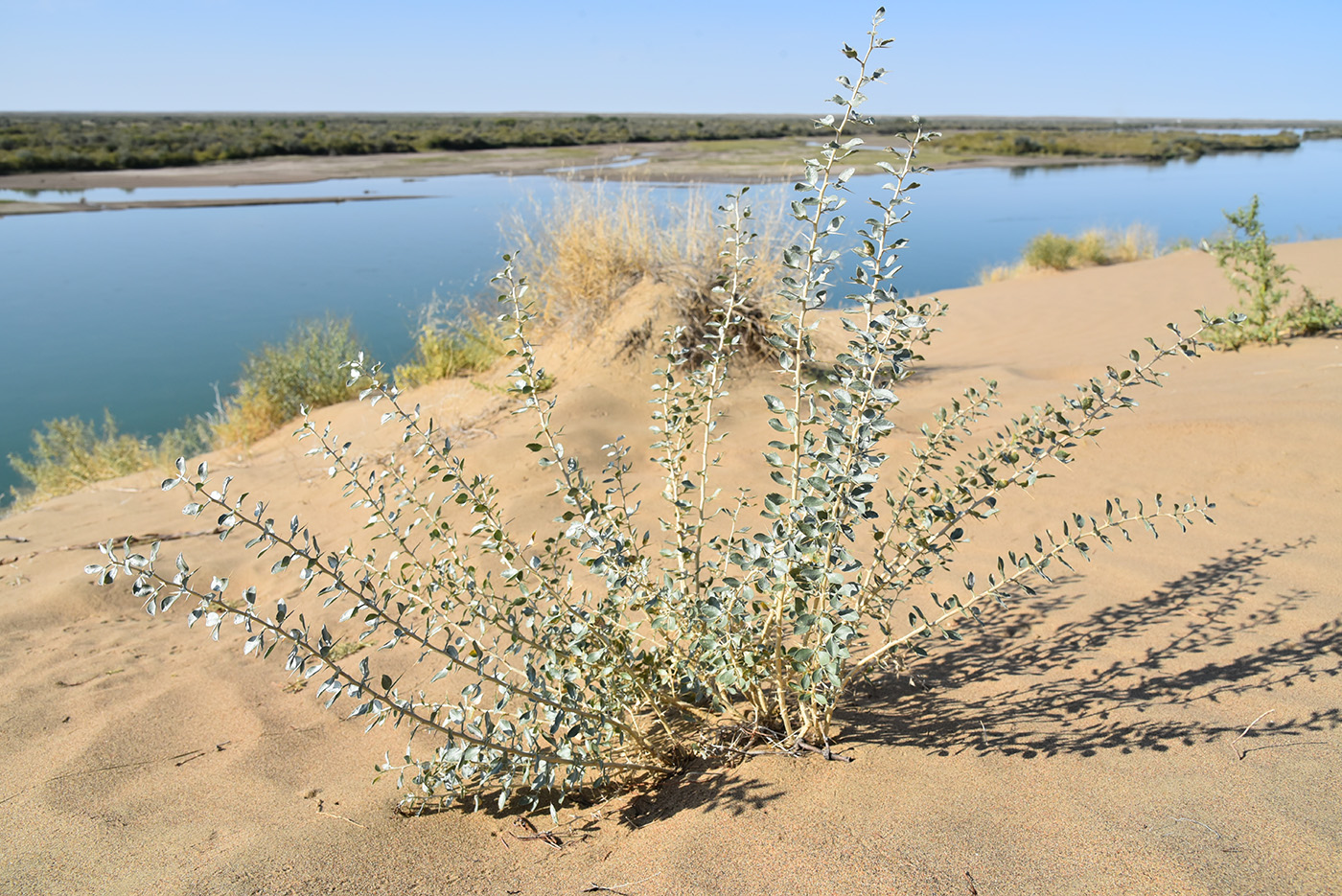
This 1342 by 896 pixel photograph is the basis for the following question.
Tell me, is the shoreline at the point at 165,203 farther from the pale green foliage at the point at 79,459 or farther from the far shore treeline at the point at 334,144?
the pale green foliage at the point at 79,459

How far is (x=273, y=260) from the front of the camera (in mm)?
17484

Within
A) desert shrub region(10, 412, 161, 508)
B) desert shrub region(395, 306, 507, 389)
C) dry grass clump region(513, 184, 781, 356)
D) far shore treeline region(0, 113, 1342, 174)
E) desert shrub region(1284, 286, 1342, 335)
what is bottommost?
desert shrub region(10, 412, 161, 508)

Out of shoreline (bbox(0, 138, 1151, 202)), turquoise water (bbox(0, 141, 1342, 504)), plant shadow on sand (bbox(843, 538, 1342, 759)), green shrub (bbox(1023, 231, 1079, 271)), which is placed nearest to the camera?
plant shadow on sand (bbox(843, 538, 1342, 759))

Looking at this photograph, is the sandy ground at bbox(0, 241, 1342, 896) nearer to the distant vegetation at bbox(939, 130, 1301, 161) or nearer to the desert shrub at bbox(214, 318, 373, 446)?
the desert shrub at bbox(214, 318, 373, 446)

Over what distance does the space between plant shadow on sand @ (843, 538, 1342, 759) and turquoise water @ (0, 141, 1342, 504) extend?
3069mm

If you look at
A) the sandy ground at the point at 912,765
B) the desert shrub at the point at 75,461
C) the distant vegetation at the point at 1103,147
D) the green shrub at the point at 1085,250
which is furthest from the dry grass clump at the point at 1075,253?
the distant vegetation at the point at 1103,147

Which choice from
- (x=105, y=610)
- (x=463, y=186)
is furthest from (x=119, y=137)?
(x=105, y=610)

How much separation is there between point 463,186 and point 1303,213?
1009 inches

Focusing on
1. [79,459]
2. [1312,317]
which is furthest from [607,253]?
[1312,317]

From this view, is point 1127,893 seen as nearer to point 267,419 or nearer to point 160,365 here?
point 267,419

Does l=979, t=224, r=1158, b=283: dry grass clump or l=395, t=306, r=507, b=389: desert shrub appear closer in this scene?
l=395, t=306, r=507, b=389: desert shrub

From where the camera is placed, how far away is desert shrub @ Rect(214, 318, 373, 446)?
777 centimetres

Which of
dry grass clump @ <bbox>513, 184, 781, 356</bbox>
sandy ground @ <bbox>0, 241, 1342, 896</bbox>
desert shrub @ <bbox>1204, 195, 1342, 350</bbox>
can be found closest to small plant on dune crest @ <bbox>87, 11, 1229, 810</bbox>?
sandy ground @ <bbox>0, 241, 1342, 896</bbox>

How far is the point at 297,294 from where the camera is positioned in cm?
1477
